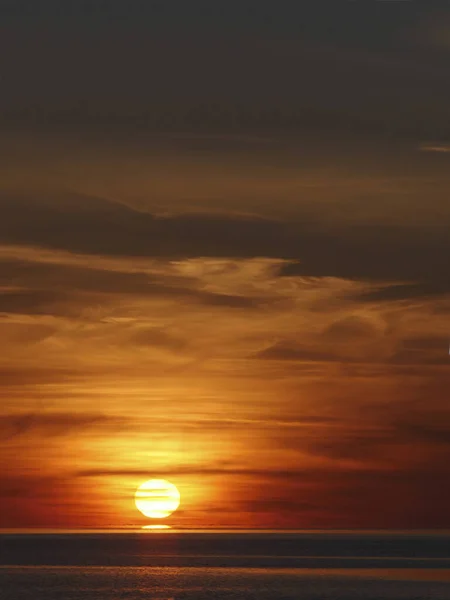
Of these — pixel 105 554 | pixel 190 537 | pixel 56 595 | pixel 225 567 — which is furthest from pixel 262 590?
pixel 190 537

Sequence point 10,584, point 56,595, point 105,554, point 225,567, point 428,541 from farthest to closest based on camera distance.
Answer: point 428,541, point 105,554, point 225,567, point 10,584, point 56,595

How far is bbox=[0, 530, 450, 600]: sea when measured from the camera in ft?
124

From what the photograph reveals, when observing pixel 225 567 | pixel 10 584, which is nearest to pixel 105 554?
pixel 225 567

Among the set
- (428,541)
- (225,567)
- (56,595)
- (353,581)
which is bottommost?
(56,595)

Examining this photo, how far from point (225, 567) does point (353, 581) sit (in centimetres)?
1101

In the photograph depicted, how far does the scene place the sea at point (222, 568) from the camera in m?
37.8

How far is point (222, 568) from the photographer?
170 feet

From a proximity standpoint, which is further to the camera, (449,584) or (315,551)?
(315,551)

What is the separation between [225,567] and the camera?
52750mm

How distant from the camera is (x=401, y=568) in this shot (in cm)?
5319

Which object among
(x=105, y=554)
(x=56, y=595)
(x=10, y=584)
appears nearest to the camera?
(x=56, y=595)

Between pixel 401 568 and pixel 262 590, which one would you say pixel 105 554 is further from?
pixel 262 590

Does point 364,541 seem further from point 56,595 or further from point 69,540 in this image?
point 56,595

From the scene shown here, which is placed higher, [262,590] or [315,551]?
[315,551]
